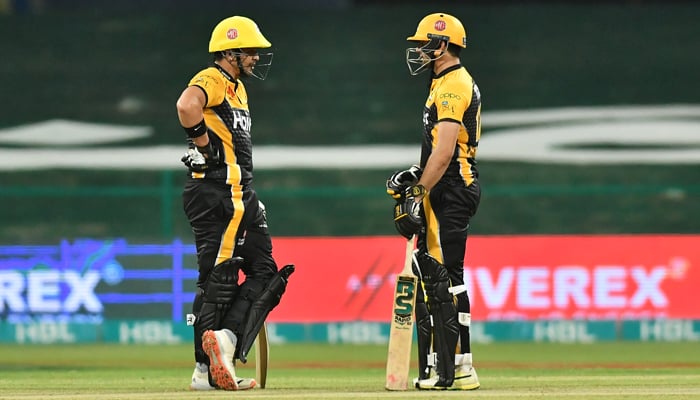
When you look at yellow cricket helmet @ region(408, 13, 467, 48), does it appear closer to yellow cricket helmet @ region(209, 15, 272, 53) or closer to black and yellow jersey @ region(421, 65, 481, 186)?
black and yellow jersey @ region(421, 65, 481, 186)

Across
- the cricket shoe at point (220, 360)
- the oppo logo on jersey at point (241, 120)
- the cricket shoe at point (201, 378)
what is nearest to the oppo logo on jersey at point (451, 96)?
the oppo logo on jersey at point (241, 120)

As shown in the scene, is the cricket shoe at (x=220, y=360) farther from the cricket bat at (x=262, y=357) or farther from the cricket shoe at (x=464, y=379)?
the cricket shoe at (x=464, y=379)

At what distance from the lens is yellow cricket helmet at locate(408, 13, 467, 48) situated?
7.07m

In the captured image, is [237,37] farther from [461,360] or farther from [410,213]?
[461,360]

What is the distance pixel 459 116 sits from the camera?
690cm

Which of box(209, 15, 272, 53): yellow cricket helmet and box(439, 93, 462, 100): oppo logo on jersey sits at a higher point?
box(209, 15, 272, 53): yellow cricket helmet

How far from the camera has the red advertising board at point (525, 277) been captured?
12.7m

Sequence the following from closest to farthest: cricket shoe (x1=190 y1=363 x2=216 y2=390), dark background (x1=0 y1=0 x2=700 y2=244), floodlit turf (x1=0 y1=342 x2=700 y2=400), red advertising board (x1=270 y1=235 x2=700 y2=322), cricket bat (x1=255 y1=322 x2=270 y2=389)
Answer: floodlit turf (x1=0 y1=342 x2=700 y2=400) < cricket shoe (x1=190 y1=363 x2=216 y2=390) < cricket bat (x1=255 y1=322 x2=270 y2=389) < red advertising board (x1=270 y1=235 x2=700 y2=322) < dark background (x1=0 y1=0 x2=700 y2=244)

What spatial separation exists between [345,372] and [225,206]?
2844 mm

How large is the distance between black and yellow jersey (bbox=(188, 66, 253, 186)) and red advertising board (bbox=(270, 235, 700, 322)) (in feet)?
18.7

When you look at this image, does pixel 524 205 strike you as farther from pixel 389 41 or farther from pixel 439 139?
pixel 439 139

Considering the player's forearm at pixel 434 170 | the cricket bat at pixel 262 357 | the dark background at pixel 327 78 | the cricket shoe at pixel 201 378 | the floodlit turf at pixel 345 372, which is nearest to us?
the floodlit turf at pixel 345 372

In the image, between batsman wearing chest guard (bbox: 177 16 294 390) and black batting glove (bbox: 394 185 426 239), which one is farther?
batsman wearing chest guard (bbox: 177 16 294 390)

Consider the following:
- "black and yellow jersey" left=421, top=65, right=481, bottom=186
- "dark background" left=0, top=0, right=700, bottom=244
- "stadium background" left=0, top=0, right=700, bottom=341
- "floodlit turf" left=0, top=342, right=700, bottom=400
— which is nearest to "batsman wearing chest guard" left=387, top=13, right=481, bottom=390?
"black and yellow jersey" left=421, top=65, right=481, bottom=186
